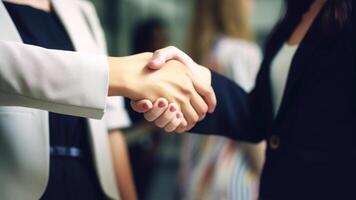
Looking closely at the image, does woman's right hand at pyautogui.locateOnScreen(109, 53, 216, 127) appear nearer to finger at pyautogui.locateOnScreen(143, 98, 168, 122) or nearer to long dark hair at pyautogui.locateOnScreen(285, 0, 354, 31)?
finger at pyautogui.locateOnScreen(143, 98, 168, 122)

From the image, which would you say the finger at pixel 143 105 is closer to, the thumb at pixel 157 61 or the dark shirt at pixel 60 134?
the thumb at pixel 157 61

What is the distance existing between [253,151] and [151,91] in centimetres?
Result: 70

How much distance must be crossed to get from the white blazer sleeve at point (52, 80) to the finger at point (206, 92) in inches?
6.0

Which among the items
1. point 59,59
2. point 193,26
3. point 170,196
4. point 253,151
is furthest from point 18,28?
point 170,196

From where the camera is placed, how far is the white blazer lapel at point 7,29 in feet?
2.29

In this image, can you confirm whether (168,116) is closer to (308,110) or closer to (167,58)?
(167,58)

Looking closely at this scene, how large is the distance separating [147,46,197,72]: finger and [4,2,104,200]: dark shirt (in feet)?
0.58

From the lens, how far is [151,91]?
0.68m

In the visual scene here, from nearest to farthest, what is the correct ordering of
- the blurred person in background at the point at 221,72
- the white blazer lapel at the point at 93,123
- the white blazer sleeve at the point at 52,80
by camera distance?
1. the white blazer sleeve at the point at 52,80
2. the white blazer lapel at the point at 93,123
3. the blurred person in background at the point at 221,72

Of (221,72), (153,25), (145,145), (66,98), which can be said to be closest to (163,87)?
(66,98)

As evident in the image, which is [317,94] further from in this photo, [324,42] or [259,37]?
[259,37]

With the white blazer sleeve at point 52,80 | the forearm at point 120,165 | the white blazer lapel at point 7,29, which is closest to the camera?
the white blazer sleeve at point 52,80

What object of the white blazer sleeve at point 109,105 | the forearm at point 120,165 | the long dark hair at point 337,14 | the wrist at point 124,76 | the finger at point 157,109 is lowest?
the forearm at point 120,165

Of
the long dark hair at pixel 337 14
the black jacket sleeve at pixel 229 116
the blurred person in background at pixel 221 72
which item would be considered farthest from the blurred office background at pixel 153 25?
the long dark hair at pixel 337 14
